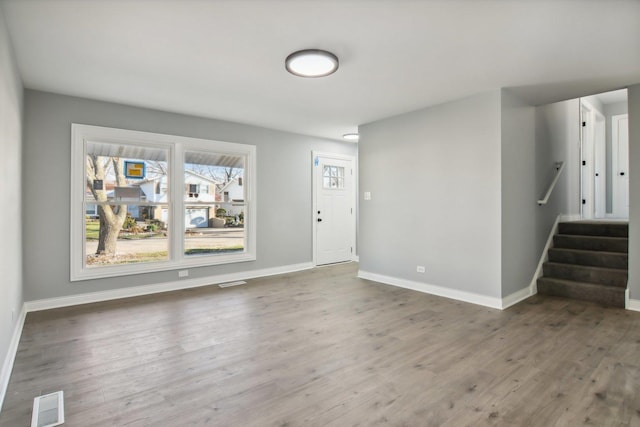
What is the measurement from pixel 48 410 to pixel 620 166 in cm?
875

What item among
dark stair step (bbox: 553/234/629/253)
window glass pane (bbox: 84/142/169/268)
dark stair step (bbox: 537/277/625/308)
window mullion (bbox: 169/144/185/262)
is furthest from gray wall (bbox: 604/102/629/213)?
window glass pane (bbox: 84/142/169/268)

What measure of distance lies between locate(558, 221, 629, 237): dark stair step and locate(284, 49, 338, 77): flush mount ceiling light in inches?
182

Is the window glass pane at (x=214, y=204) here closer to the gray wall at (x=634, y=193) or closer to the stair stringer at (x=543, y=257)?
the stair stringer at (x=543, y=257)

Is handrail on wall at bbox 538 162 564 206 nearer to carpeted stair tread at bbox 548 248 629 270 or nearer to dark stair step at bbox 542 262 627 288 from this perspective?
carpeted stair tread at bbox 548 248 629 270

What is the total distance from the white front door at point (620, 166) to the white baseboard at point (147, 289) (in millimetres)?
6222

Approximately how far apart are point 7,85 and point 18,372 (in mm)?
2132

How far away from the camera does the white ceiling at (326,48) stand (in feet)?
7.45

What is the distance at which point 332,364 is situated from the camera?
2518mm

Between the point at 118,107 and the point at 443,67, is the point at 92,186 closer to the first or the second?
the point at 118,107

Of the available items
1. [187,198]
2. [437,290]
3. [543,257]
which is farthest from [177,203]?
[543,257]

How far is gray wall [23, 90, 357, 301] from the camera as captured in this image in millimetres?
3848

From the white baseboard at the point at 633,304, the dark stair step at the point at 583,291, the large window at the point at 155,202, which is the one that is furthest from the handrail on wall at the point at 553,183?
the large window at the point at 155,202

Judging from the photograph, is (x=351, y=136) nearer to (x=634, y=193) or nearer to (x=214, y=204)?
(x=214, y=204)

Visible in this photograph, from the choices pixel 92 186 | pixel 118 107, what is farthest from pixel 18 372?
pixel 118 107
